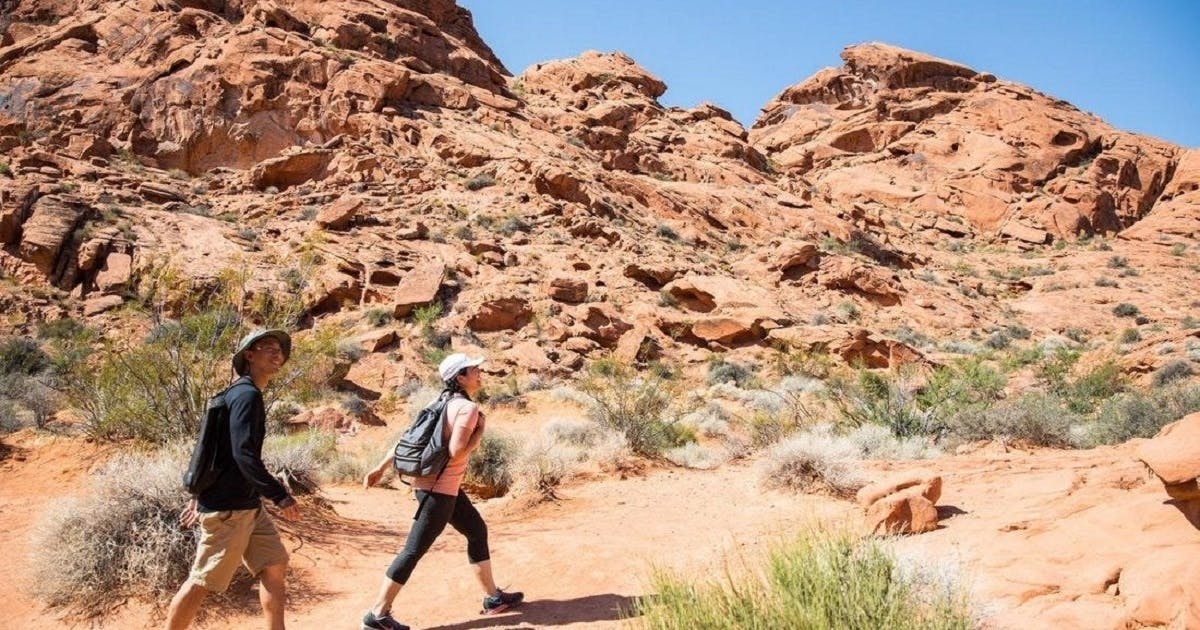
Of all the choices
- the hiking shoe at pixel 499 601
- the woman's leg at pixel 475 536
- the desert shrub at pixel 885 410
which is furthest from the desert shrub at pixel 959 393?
the woman's leg at pixel 475 536

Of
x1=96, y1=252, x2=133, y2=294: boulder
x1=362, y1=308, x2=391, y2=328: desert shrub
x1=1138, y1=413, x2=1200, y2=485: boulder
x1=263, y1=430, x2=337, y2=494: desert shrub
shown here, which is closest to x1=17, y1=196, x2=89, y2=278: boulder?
x1=96, y1=252, x2=133, y2=294: boulder

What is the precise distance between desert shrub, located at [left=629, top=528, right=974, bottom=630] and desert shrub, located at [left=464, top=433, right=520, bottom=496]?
19.5 ft

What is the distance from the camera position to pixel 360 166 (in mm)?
25516

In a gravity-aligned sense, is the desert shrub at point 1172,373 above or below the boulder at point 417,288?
below

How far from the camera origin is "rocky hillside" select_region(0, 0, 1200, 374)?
18516 millimetres

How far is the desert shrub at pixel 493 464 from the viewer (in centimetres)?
859

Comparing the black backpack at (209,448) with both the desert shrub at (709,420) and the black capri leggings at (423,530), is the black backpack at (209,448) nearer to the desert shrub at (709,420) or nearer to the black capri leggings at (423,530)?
the black capri leggings at (423,530)

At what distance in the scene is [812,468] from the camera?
7.13 metres

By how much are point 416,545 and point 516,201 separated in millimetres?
22286

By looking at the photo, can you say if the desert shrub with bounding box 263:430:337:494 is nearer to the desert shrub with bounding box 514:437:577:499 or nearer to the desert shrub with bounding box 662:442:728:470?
the desert shrub with bounding box 514:437:577:499

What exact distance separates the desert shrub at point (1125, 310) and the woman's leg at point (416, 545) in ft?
102

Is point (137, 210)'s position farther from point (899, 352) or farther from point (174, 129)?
point (899, 352)

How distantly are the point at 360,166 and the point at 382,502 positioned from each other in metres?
20.2

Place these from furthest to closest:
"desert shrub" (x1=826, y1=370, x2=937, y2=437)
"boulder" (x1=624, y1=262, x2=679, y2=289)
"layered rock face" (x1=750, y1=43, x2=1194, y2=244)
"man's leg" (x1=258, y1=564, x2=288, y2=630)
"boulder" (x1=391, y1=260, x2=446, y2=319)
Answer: "layered rock face" (x1=750, y1=43, x2=1194, y2=244)
"boulder" (x1=624, y1=262, x2=679, y2=289)
"boulder" (x1=391, y1=260, x2=446, y2=319)
"desert shrub" (x1=826, y1=370, x2=937, y2=437)
"man's leg" (x1=258, y1=564, x2=288, y2=630)
